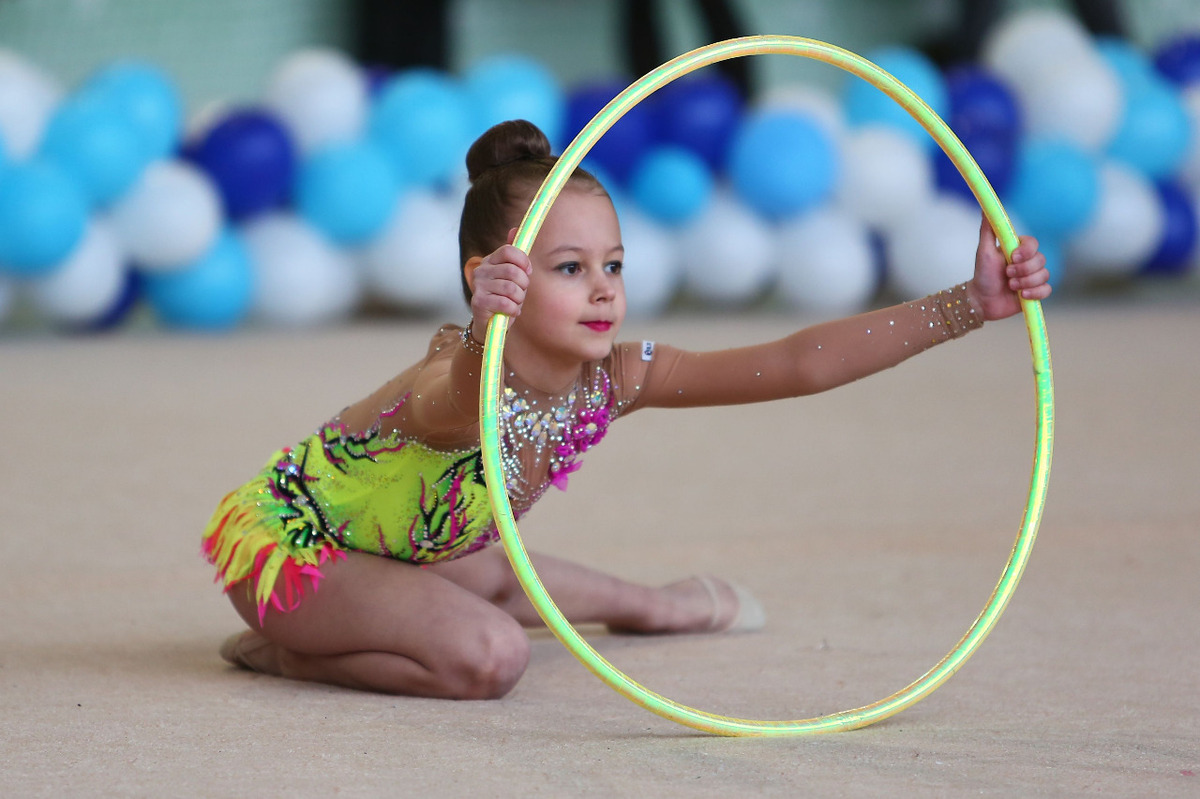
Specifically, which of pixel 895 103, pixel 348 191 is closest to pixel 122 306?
pixel 348 191

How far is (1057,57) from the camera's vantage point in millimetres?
5797

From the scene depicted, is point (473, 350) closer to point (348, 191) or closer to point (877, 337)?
point (877, 337)

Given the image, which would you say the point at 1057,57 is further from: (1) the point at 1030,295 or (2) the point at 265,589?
(2) the point at 265,589

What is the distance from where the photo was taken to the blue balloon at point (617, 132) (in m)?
5.30

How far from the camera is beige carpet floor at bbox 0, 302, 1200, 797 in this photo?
124 centimetres

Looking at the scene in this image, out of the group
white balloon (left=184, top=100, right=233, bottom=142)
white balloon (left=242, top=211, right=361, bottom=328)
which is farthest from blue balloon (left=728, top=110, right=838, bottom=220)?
white balloon (left=184, top=100, right=233, bottom=142)

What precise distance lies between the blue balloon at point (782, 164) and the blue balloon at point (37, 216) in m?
2.52

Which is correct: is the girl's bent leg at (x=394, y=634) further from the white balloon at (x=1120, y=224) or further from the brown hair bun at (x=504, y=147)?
the white balloon at (x=1120, y=224)

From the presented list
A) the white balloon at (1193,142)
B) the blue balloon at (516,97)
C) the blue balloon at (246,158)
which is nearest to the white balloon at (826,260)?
the blue balloon at (516,97)

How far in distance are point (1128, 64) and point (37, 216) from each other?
460cm

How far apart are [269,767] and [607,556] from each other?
1156 mm

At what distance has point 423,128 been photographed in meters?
5.12

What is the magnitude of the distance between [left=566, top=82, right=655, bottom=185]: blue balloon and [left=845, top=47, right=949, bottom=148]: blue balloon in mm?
894

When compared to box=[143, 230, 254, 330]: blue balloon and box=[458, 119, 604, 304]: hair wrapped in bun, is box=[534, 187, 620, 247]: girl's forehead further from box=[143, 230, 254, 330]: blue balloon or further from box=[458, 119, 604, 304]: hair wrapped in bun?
box=[143, 230, 254, 330]: blue balloon
